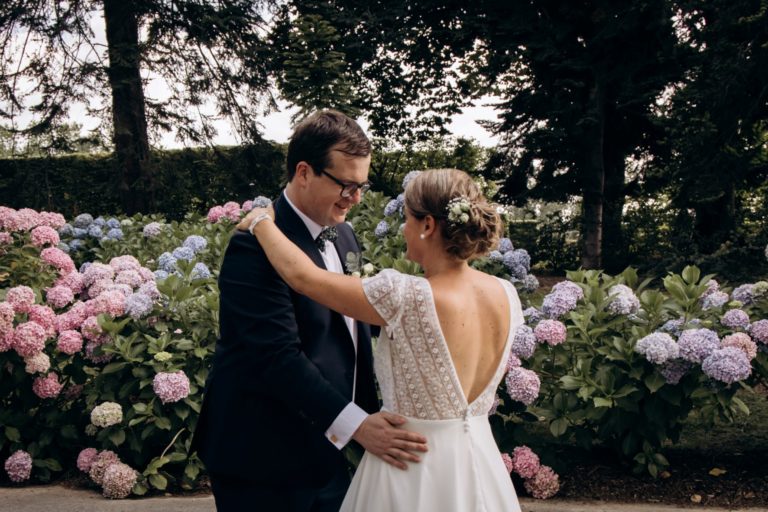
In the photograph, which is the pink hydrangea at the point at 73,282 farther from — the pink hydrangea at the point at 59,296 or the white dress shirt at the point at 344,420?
the white dress shirt at the point at 344,420

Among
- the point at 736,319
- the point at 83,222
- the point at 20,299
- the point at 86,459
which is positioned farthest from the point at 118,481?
the point at 83,222

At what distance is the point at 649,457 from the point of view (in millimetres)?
3941

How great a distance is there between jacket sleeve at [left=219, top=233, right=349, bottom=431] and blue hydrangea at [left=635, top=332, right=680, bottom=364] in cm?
209

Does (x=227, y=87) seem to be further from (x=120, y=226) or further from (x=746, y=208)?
(x=746, y=208)

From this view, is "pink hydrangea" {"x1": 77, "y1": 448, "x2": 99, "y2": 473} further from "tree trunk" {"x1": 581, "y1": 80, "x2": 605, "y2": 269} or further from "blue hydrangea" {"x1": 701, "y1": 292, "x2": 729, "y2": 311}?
"tree trunk" {"x1": 581, "y1": 80, "x2": 605, "y2": 269}

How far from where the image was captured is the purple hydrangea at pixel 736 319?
152 inches

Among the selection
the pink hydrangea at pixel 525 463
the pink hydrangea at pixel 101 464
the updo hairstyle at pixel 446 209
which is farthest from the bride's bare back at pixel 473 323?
the pink hydrangea at pixel 101 464

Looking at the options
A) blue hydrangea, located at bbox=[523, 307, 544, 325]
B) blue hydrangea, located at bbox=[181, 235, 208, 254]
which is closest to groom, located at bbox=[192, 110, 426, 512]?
blue hydrangea, located at bbox=[523, 307, 544, 325]

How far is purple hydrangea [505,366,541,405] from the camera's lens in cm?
369

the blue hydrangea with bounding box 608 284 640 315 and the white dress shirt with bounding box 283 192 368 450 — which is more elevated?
the blue hydrangea with bounding box 608 284 640 315

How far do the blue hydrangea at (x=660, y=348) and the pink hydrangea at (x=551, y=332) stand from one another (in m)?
0.42

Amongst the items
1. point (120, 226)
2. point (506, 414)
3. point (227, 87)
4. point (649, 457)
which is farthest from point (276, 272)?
point (227, 87)

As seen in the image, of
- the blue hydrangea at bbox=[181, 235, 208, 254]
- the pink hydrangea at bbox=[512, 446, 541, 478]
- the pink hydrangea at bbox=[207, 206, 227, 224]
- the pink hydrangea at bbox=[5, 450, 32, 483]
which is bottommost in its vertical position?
the pink hydrangea at bbox=[512, 446, 541, 478]

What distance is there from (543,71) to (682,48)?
254cm
